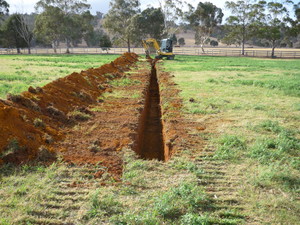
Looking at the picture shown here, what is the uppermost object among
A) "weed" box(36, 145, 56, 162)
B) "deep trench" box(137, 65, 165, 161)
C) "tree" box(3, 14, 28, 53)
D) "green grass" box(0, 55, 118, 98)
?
"tree" box(3, 14, 28, 53)

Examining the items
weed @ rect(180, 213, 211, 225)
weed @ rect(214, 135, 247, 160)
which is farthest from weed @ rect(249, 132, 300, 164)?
weed @ rect(180, 213, 211, 225)

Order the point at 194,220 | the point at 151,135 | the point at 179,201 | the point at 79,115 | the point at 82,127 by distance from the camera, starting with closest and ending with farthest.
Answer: the point at 194,220 < the point at 179,201 < the point at 82,127 < the point at 79,115 < the point at 151,135

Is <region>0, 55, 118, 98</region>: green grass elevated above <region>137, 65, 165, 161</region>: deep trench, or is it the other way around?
<region>0, 55, 118, 98</region>: green grass

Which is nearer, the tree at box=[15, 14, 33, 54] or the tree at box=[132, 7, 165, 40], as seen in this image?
the tree at box=[132, 7, 165, 40]

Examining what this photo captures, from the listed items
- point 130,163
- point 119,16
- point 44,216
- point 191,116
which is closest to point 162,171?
point 130,163

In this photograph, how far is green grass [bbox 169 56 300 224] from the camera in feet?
13.3

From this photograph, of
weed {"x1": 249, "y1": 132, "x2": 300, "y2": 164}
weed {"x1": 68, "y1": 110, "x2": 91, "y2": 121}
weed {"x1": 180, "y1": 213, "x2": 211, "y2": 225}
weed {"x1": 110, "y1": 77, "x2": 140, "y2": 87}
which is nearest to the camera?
weed {"x1": 180, "y1": 213, "x2": 211, "y2": 225}

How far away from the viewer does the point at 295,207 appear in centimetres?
389

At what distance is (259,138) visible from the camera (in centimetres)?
645

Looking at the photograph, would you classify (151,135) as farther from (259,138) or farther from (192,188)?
(192,188)

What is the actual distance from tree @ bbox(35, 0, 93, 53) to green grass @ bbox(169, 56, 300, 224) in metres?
50.1

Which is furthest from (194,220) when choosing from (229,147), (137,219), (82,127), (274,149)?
(82,127)

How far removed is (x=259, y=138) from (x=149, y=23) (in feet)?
170

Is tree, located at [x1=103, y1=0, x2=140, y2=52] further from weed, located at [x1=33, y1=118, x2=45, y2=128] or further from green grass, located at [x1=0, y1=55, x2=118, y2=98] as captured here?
weed, located at [x1=33, y1=118, x2=45, y2=128]
